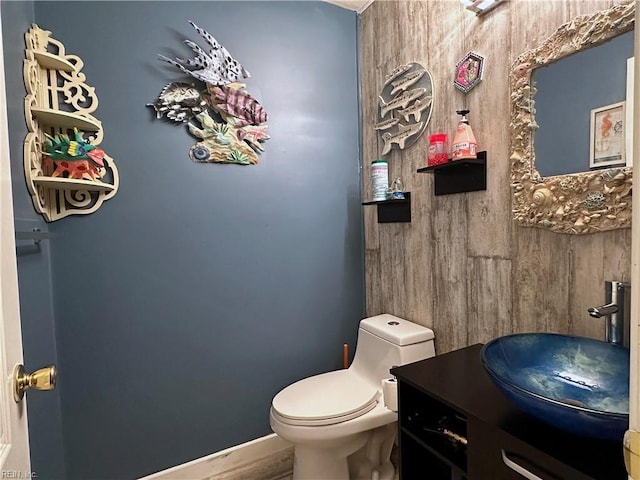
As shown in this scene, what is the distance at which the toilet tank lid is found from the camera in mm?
1563

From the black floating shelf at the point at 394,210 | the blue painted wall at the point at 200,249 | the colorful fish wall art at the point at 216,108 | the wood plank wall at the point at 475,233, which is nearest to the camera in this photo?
the wood plank wall at the point at 475,233

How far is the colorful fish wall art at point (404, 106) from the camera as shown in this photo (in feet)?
5.32

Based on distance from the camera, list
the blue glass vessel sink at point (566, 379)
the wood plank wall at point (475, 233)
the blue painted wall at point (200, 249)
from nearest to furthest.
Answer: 1. the blue glass vessel sink at point (566, 379)
2. the wood plank wall at point (475, 233)
3. the blue painted wall at point (200, 249)

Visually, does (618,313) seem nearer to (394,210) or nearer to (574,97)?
(574,97)

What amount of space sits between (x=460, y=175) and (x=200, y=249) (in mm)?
1241

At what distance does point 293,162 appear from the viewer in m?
1.88

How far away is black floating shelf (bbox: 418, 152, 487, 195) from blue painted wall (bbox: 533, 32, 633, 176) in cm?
21

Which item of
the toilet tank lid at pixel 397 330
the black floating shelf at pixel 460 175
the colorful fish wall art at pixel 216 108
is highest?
the colorful fish wall art at pixel 216 108

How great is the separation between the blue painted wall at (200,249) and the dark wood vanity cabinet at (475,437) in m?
0.89

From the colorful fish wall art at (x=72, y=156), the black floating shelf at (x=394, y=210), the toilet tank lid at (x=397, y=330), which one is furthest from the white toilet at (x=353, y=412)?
the colorful fish wall art at (x=72, y=156)

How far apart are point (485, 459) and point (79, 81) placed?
1.92 m

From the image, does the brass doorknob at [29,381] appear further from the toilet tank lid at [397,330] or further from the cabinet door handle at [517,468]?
the toilet tank lid at [397,330]

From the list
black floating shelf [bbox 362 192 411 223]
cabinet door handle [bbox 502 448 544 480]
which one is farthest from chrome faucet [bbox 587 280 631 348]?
black floating shelf [bbox 362 192 411 223]

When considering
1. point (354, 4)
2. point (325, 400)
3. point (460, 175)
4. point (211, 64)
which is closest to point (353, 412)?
point (325, 400)
